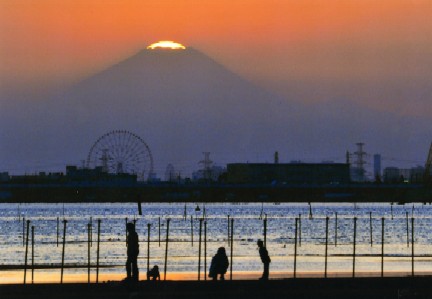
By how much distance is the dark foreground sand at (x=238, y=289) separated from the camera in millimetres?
30906

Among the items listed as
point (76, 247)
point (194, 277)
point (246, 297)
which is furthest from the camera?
point (76, 247)

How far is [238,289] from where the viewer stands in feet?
107

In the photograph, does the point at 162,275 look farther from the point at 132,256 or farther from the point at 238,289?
the point at 238,289

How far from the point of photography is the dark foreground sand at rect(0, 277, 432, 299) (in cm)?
3091

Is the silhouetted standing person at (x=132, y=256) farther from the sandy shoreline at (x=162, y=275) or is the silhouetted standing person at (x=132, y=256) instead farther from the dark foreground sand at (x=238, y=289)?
the sandy shoreline at (x=162, y=275)

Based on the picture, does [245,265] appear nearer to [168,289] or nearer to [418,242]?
[168,289]

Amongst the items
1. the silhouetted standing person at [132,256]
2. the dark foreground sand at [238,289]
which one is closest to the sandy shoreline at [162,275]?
the dark foreground sand at [238,289]

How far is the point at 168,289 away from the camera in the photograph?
3269 centimetres

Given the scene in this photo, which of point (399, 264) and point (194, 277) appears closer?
point (194, 277)

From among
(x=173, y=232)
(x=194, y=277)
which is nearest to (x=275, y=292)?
(x=194, y=277)

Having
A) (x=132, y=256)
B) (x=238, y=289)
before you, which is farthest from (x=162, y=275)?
(x=238, y=289)

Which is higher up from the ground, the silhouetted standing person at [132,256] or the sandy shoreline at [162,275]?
the silhouetted standing person at [132,256]

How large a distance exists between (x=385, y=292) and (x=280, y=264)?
77.8 ft

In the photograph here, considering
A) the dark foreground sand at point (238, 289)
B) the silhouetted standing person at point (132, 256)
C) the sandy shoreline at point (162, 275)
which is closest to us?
the dark foreground sand at point (238, 289)
